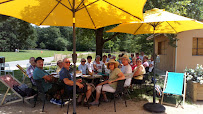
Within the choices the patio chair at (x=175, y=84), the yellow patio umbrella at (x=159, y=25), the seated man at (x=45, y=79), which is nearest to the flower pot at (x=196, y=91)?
the patio chair at (x=175, y=84)

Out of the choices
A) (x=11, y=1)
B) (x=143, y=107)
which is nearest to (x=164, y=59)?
(x=143, y=107)

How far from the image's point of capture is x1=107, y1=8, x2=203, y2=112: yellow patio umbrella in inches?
154

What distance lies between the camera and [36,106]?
4434mm

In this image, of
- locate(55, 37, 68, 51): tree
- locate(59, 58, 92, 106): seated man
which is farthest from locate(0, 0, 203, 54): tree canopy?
locate(59, 58, 92, 106): seated man

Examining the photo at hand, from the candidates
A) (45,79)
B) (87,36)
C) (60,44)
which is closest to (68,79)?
(45,79)

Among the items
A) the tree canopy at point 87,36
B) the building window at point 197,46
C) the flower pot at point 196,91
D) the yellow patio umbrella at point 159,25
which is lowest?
the flower pot at point 196,91

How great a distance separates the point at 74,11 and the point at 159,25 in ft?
11.5

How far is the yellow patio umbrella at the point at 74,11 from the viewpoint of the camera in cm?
331

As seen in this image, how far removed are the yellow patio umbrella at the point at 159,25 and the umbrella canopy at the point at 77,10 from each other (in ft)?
2.07

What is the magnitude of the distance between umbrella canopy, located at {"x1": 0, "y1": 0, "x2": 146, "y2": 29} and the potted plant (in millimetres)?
2879

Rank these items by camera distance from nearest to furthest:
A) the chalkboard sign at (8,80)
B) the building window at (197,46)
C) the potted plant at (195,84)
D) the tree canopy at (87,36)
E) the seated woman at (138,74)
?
the chalkboard sign at (8,80)
the potted plant at (195,84)
the seated woman at (138,74)
the tree canopy at (87,36)
the building window at (197,46)

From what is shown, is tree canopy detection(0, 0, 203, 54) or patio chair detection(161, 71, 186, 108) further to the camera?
tree canopy detection(0, 0, 203, 54)

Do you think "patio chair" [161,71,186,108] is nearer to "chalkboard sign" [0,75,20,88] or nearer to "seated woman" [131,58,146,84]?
"seated woman" [131,58,146,84]

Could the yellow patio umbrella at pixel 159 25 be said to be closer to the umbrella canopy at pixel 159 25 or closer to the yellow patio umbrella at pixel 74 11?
the umbrella canopy at pixel 159 25
